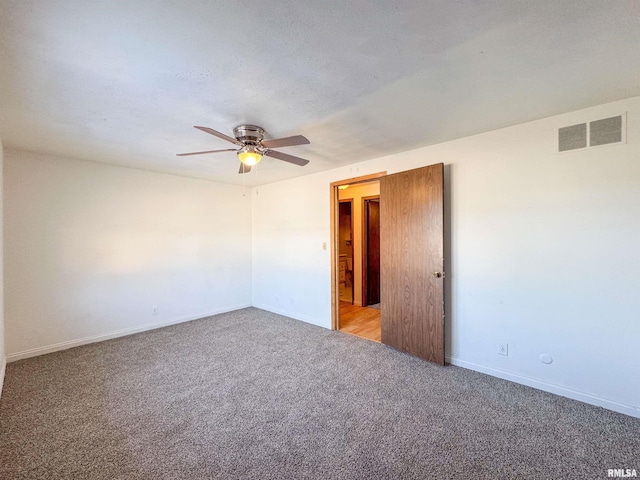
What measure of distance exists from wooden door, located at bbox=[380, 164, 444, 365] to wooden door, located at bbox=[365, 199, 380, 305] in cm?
201

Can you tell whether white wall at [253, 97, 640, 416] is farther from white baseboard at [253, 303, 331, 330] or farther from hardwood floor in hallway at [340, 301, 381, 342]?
white baseboard at [253, 303, 331, 330]

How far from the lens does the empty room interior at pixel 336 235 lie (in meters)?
1.38

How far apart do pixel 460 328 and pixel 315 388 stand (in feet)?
5.40

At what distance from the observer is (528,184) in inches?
94.0

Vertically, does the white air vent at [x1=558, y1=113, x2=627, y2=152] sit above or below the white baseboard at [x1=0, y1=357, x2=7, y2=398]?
above

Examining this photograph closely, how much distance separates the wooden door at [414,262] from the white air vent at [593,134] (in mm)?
963

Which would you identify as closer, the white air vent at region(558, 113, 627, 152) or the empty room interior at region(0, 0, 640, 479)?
the empty room interior at region(0, 0, 640, 479)

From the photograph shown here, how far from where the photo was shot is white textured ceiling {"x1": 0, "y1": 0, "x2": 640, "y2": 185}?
3.93 ft

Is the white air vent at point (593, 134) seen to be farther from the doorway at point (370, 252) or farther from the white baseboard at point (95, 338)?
the white baseboard at point (95, 338)

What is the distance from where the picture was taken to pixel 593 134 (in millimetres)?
2105

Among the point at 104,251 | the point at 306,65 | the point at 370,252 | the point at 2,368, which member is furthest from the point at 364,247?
the point at 2,368

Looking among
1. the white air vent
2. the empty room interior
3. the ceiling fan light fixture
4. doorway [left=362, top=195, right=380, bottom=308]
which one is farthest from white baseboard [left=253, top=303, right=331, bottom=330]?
the white air vent

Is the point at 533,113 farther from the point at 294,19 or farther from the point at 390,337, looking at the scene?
the point at 390,337

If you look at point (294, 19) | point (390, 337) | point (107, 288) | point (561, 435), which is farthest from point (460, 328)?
point (107, 288)
